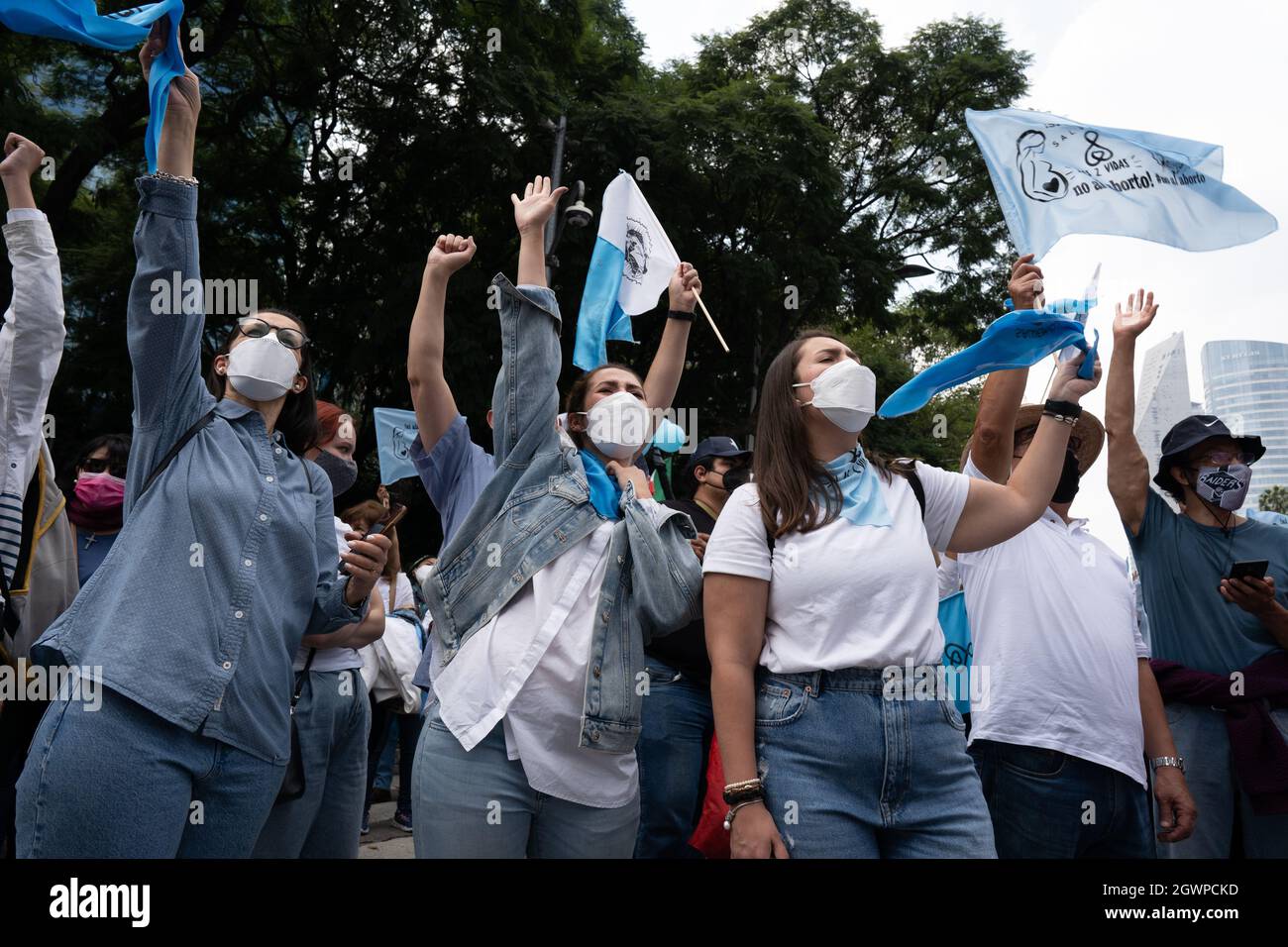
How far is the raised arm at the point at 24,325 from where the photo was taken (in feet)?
10.0

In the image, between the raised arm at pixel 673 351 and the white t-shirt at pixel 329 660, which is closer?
the white t-shirt at pixel 329 660

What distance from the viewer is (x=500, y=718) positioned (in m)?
2.73

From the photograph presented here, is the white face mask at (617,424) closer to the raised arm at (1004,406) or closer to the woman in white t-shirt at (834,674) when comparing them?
the woman in white t-shirt at (834,674)

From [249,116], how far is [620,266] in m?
10.2

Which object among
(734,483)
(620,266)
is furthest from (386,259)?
(734,483)

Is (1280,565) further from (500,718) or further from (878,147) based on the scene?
(878,147)

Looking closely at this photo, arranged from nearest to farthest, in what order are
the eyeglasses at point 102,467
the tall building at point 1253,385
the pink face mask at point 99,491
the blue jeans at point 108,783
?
the blue jeans at point 108,783 → the pink face mask at point 99,491 → the eyeglasses at point 102,467 → the tall building at point 1253,385

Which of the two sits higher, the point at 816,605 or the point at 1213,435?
the point at 1213,435

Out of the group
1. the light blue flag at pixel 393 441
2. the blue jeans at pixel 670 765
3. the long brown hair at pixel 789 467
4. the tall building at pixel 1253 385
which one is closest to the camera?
the long brown hair at pixel 789 467

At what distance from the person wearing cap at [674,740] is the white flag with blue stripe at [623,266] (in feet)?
5.85

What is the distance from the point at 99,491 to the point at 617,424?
2074 mm

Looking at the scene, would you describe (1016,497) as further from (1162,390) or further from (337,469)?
(1162,390)

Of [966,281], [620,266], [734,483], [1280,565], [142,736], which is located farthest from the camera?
[966,281]

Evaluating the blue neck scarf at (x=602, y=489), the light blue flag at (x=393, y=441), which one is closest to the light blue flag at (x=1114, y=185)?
the blue neck scarf at (x=602, y=489)
